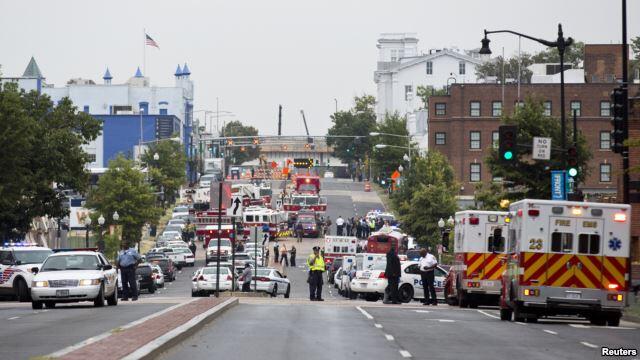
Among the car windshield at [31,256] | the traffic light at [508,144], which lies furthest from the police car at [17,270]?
the traffic light at [508,144]

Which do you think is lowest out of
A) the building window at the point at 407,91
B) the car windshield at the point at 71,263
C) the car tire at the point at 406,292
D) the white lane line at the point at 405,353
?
the car tire at the point at 406,292

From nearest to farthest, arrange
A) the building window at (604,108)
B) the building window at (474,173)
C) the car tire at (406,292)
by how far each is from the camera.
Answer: the car tire at (406,292) < the building window at (604,108) < the building window at (474,173)

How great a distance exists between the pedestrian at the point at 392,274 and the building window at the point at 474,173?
76672 mm

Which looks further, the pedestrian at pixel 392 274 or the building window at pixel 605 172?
the building window at pixel 605 172

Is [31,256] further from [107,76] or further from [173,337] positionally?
[107,76]

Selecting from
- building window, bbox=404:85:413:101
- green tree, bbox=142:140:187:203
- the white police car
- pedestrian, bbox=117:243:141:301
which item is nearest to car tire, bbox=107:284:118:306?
pedestrian, bbox=117:243:141:301

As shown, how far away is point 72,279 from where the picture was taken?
33.0 meters

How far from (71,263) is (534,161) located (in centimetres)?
3358

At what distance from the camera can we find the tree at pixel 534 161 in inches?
2355

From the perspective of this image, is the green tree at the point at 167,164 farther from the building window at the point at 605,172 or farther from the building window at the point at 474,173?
the building window at the point at 605,172

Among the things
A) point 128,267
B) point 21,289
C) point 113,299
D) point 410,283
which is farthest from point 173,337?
point 410,283

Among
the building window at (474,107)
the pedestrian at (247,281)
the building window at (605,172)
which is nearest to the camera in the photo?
the pedestrian at (247,281)

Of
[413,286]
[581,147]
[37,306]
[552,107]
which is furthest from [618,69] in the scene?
[37,306]

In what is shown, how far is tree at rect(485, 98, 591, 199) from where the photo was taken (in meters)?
59.8
